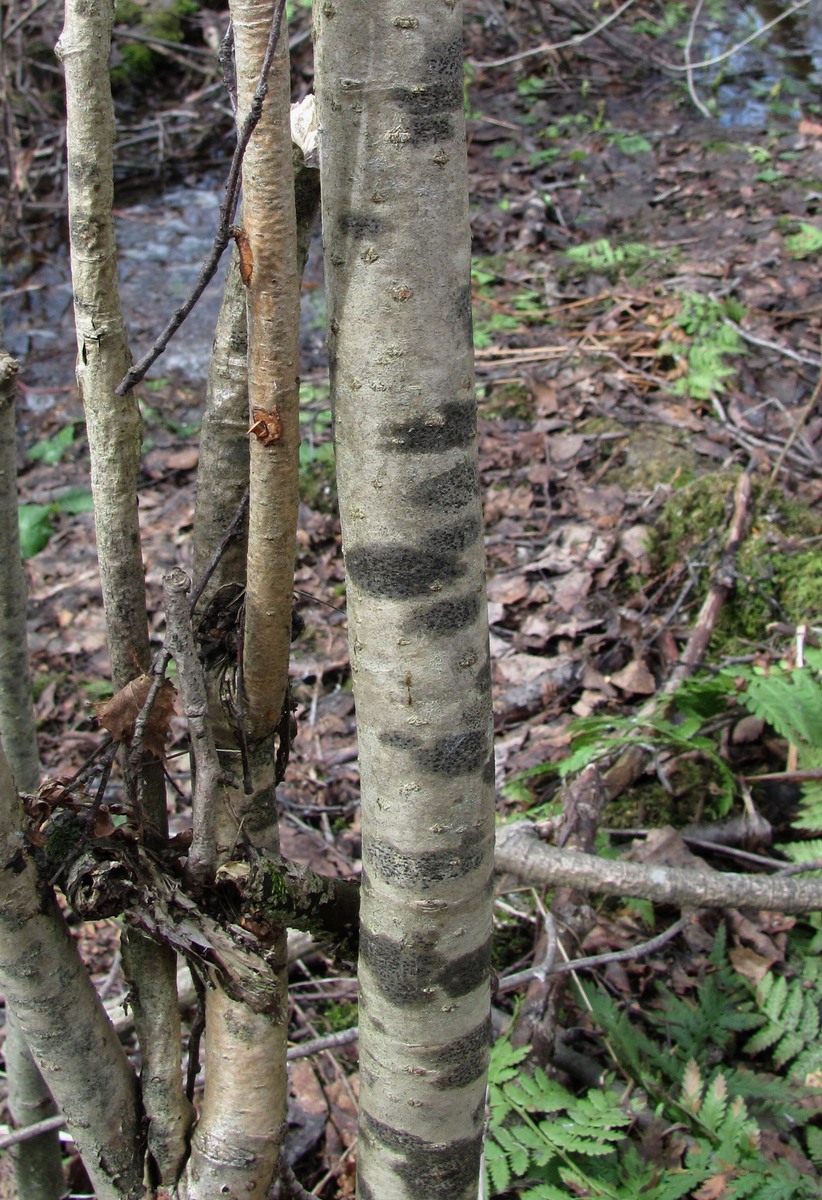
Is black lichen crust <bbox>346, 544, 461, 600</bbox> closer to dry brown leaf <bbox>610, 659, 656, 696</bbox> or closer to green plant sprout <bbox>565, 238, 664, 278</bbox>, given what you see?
dry brown leaf <bbox>610, 659, 656, 696</bbox>

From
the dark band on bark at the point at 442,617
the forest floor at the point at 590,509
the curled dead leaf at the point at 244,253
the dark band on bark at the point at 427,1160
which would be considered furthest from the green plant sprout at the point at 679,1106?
the curled dead leaf at the point at 244,253

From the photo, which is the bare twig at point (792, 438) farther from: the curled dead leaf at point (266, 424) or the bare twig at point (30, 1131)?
the bare twig at point (30, 1131)

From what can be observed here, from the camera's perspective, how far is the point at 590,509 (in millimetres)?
4402

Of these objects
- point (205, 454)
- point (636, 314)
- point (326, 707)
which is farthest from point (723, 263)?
point (205, 454)

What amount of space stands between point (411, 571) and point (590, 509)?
Answer: 3244 millimetres

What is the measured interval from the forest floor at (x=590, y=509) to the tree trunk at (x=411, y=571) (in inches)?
18.2

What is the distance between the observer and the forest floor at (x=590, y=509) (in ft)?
10.1

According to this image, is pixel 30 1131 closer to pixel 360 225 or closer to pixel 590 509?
pixel 360 225

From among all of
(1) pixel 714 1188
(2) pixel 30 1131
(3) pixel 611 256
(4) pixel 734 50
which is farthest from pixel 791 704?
(4) pixel 734 50

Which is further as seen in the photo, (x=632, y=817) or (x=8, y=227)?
(x=8, y=227)

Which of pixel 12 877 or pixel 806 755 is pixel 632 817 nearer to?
pixel 806 755

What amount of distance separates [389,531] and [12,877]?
803mm

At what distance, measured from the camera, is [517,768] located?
3361 mm

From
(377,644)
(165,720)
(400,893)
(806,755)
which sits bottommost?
(806,755)
